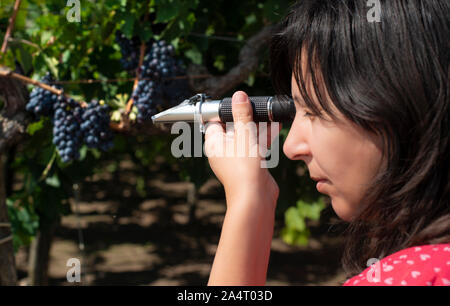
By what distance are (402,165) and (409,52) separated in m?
0.17

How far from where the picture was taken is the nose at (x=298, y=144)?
2.91 ft

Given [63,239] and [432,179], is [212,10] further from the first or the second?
→ [63,239]

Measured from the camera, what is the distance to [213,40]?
2.26 meters

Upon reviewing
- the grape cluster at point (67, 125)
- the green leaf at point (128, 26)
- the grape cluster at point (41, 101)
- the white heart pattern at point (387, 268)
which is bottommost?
the white heart pattern at point (387, 268)

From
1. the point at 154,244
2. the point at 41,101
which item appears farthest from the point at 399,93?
the point at 154,244

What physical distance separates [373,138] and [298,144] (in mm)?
121

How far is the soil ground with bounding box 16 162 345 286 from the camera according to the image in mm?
3393

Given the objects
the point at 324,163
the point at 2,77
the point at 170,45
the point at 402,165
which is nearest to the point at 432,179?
the point at 402,165

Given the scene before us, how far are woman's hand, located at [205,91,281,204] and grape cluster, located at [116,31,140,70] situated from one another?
973 mm

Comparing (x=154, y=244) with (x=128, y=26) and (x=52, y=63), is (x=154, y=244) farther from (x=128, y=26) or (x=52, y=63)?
(x=128, y=26)

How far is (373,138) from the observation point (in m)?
0.83

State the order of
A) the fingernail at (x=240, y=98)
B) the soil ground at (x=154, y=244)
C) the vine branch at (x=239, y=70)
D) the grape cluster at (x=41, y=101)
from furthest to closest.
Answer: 1. the soil ground at (x=154, y=244)
2. the vine branch at (x=239, y=70)
3. the grape cluster at (x=41, y=101)
4. the fingernail at (x=240, y=98)

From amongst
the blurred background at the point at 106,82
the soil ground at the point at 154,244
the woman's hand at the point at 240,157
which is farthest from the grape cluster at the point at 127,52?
the soil ground at the point at 154,244

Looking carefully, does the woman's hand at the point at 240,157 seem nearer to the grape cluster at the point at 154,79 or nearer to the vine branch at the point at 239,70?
the grape cluster at the point at 154,79
